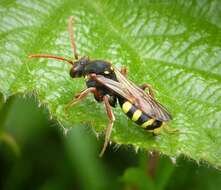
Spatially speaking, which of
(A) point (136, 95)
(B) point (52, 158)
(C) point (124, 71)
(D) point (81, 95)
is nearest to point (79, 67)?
(D) point (81, 95)

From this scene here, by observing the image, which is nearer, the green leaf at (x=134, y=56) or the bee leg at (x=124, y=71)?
the green leaf at (x=134, y=56)

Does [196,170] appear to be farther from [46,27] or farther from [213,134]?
[46,27]

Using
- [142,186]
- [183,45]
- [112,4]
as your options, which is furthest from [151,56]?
[142,186]

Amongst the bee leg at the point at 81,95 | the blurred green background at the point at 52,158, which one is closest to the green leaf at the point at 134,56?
the bee leg at the point at 81,95

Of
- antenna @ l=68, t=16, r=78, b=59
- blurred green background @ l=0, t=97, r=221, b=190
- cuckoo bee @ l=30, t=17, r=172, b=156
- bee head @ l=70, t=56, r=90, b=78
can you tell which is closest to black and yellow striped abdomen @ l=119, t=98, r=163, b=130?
cuckoo bee @ l=30, t=17, r=172, b=156

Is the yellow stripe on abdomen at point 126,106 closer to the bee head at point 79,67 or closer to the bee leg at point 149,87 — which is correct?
the bee leg at point 149,87

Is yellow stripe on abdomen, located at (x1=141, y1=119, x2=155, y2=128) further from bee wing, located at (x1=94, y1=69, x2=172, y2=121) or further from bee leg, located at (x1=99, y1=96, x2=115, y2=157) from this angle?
bee leg, located at (x1=99, y1=96, x2=115, y2=157)

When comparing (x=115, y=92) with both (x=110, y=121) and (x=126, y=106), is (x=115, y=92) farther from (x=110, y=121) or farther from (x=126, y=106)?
(x=110, y=121)

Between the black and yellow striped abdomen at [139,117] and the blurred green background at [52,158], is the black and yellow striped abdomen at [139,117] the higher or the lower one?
the higher one
